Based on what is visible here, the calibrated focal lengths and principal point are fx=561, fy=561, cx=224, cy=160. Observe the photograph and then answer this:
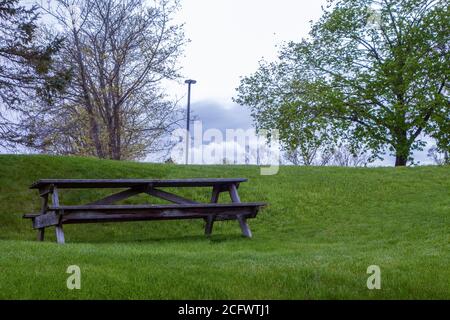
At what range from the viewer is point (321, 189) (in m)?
16.5

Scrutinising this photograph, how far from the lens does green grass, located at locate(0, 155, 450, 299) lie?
5535 mm

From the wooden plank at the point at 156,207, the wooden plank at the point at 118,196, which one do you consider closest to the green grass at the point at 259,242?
the wooden plank at the point at 156,207

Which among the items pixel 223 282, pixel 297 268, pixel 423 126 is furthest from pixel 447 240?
pixel 423 126

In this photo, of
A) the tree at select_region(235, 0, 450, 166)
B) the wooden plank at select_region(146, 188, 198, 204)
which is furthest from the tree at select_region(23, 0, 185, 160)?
the wooden plank at select_region(146, 188, 198, 204)

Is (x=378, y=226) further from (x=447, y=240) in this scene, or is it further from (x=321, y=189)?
(x=321, y=189)

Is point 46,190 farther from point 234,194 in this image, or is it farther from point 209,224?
point 234,194

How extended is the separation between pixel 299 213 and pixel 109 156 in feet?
44.1

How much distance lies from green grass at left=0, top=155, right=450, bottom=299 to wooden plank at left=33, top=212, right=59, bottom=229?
641 millimetres

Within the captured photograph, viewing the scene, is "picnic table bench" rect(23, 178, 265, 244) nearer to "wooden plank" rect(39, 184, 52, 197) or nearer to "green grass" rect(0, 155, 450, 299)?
"wooden plank" rect(39, 184, 52, 197)

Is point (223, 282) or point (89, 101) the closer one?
point (223, 282)

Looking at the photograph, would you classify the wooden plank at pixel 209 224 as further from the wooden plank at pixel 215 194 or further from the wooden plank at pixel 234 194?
the wooden plank at pixel 234 194

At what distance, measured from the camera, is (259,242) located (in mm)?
10266

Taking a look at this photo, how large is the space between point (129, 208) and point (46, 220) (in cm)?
163

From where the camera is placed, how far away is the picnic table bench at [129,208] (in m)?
9.55
